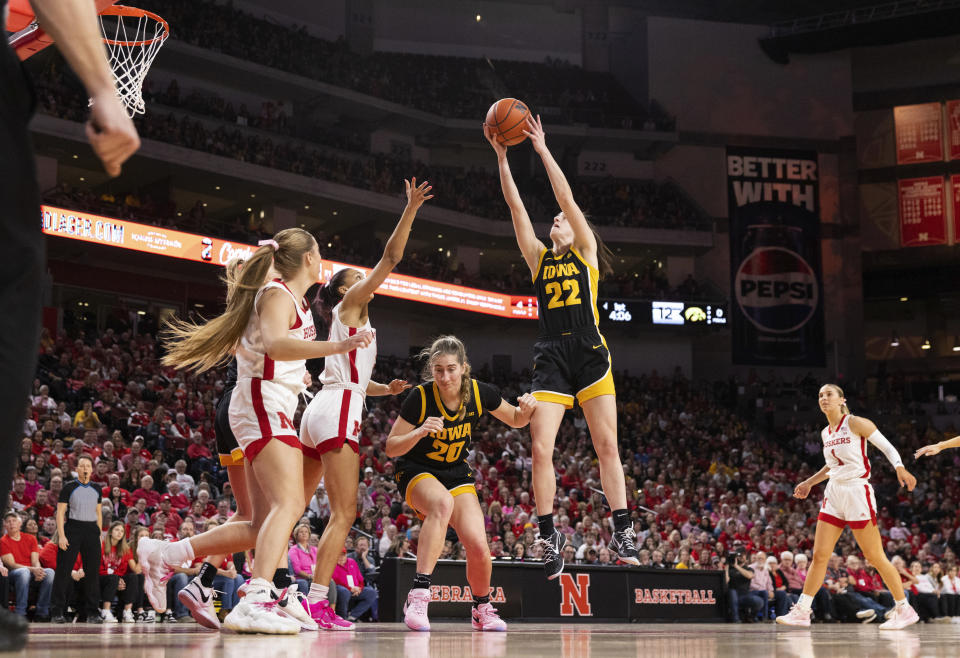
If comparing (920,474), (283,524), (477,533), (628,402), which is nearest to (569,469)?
(628,402)

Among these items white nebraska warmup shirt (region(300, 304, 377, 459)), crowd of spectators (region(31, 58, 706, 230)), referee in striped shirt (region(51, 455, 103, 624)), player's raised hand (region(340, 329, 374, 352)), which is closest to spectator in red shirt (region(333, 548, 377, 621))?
referee in striped shirt (region(51, 455, 103, 624))

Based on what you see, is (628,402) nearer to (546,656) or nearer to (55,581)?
(55,581)

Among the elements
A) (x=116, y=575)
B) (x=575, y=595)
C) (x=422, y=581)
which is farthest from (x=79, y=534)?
(x=575, y=595)

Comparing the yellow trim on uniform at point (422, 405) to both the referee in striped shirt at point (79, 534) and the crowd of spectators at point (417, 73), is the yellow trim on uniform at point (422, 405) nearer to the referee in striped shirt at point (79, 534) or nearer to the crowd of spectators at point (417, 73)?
the referee in striped shirt at point (79, 534)

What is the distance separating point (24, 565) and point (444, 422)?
6553mm

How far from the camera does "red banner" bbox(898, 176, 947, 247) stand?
116ft

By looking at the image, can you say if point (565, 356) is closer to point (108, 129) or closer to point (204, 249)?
point (108, 129)

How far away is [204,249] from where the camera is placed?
2553 cm

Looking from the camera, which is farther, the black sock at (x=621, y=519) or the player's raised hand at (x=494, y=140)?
the player's raised hand at (x=494, y=140)

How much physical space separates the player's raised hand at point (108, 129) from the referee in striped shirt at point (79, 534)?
8.77 metres

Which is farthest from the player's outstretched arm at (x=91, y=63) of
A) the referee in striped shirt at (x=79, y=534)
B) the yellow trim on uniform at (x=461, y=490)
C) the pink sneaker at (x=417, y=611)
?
the referee in striped shirt at (x=79, y=534)

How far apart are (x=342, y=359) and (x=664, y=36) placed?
109 ft

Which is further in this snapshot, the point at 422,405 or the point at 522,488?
the point at 522,488

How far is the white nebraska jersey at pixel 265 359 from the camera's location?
17.1ft
